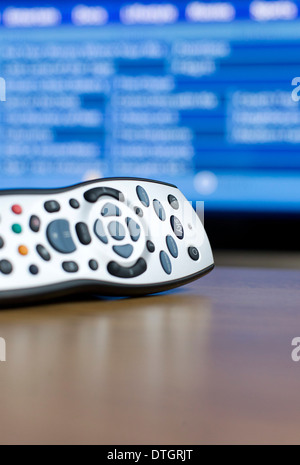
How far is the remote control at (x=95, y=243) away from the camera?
0.41 m

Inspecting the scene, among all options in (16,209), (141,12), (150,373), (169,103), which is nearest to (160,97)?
(169,103)

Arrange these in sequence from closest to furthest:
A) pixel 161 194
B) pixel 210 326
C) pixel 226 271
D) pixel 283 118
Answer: pixel 210 326 → pixel 161 194 → pixel 226 271 → pixel 283 118

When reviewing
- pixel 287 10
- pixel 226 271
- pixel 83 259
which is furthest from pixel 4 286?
pixel 287 10

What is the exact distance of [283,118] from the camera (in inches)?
31.5

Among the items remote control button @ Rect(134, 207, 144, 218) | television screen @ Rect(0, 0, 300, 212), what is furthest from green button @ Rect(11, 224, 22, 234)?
television screen @ Rect(0, 0, 300, 212)

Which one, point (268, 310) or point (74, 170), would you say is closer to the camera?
point (268, 310)

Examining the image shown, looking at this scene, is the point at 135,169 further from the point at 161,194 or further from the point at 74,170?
the point at 161,194

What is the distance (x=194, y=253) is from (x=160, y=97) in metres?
0.39

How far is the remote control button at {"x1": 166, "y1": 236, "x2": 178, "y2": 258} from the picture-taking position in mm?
482

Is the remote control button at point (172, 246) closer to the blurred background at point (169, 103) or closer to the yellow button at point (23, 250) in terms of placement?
the yellow button at point (23, 250)

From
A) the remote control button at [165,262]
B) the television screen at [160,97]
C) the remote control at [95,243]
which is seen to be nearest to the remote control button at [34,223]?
the remote control at [95,243]

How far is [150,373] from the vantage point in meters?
0.27

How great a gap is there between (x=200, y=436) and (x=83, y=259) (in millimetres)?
250
